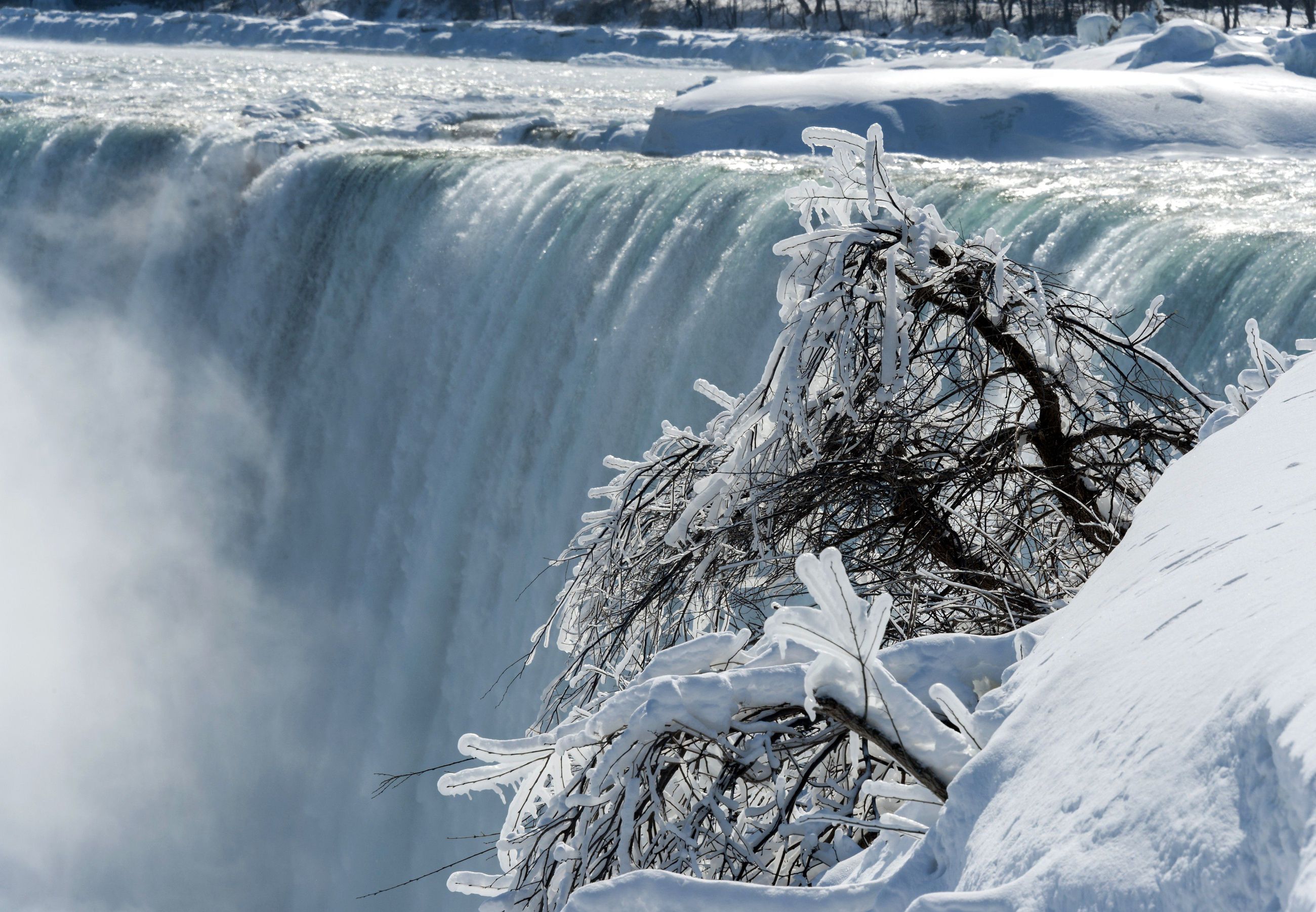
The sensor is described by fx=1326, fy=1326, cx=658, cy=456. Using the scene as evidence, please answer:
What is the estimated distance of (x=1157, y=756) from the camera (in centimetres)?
133

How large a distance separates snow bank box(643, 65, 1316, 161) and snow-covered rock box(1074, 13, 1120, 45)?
8.74m

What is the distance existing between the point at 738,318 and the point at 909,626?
4.97 m

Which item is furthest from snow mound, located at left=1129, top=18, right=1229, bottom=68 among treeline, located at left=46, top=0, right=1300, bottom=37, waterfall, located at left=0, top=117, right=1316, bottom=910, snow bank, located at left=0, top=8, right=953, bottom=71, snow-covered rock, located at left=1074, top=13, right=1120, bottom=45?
treeline, located at left=46, top=0, right=1300, bottom=37

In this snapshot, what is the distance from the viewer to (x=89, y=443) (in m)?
11.8

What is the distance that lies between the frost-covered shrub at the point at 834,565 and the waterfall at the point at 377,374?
2872 millimetres

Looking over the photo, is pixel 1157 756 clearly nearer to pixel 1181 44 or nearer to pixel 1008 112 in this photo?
pixel 1008 112

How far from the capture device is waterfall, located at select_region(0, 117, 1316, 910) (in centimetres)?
761

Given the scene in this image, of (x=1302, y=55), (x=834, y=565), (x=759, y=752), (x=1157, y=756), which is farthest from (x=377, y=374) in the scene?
(x=1302, y=55)

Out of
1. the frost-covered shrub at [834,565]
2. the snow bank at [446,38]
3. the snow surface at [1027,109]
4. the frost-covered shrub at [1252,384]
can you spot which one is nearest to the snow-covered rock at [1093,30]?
the snow bank at [446,38]

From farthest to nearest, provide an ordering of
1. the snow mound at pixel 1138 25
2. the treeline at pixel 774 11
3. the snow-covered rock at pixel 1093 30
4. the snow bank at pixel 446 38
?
the treeline at pixel 774 11 < the snow bank at pixel 446 38 < the snow-covered rock at pixel 1093 30 < the snow mound at pixel 1138 25

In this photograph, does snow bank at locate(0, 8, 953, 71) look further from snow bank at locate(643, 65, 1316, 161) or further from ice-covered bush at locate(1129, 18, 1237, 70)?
snow bank at locate(643, 65, 1316, 161)

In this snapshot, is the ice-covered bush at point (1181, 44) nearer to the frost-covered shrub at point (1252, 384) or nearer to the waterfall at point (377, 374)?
the waterfall at point (377, 374)

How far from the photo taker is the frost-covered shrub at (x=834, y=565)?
1.99 m

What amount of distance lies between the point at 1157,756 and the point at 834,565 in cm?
45
